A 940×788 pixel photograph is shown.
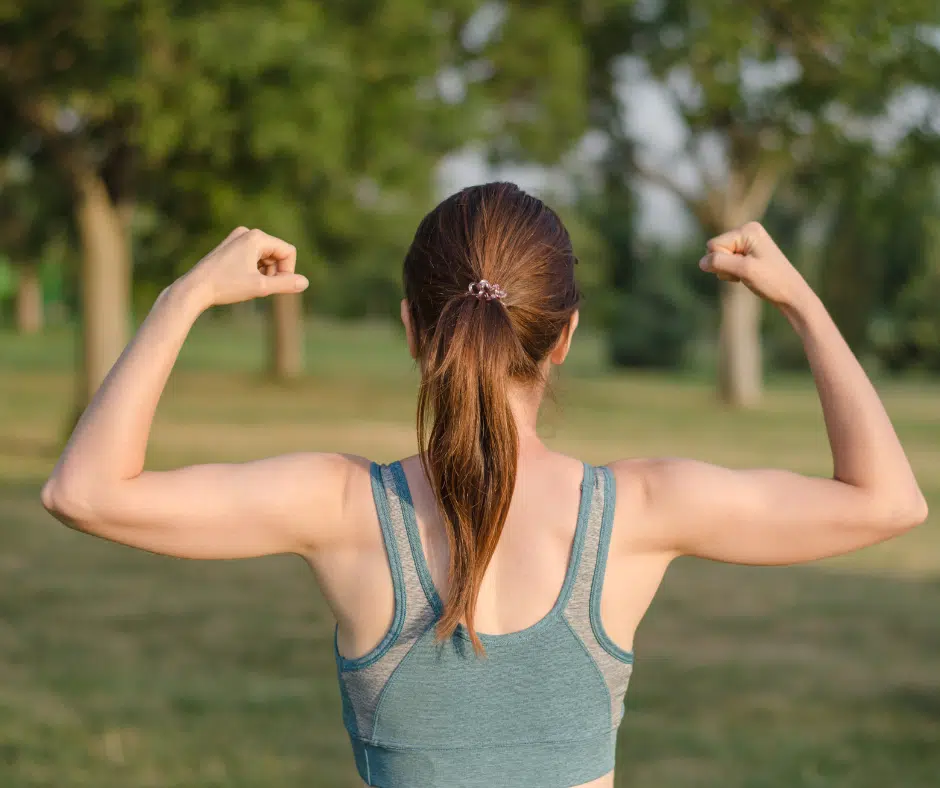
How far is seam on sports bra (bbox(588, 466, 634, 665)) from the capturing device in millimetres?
Result: 1822

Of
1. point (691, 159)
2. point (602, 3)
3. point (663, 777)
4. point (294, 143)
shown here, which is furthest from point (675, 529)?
point (691, 159)

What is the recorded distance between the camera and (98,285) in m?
15.7

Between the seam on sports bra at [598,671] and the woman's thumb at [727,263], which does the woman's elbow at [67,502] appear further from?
the woman's thumb at [727,263]

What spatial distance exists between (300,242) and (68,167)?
3016 mm

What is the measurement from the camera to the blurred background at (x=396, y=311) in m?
5.95

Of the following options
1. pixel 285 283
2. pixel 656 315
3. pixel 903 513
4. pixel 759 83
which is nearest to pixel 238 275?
pixel 285 283

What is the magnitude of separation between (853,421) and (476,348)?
0.57 meters

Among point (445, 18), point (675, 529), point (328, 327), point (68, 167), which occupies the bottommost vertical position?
point (328, 327)

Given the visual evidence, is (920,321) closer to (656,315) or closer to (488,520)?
(656,315)

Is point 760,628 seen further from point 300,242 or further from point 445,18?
point 445,18

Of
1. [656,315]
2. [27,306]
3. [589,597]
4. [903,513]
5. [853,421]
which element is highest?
[853,421]

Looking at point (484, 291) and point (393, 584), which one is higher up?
point (484, 291)

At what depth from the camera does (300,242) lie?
15312mm

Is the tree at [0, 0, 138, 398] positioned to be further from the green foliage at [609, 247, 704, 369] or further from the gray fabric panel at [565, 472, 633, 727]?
the green foliage at [609, 247, 704, 369]
